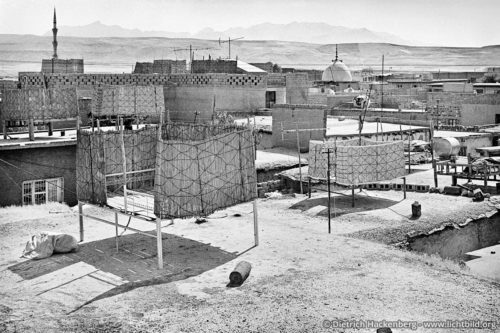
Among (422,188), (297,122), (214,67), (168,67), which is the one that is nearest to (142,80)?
(214,67)

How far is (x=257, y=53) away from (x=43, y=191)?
417 feet

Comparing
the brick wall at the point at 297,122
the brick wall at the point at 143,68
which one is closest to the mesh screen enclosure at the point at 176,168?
the brick wall at the point at 297,122

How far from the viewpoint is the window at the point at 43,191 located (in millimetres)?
17656

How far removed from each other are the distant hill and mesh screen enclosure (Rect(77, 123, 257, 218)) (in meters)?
95.9

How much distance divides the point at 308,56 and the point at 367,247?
133 meters

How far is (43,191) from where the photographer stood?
18062 millimetres

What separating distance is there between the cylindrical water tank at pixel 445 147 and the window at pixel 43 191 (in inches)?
526

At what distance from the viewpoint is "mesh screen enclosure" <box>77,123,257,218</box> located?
1141cm

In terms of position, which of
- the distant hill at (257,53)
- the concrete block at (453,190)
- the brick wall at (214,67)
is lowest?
the concrete block at (453,190)

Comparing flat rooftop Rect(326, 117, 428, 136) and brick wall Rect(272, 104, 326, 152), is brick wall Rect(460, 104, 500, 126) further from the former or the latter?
brick wall Rect(272, 104, 326, 152)

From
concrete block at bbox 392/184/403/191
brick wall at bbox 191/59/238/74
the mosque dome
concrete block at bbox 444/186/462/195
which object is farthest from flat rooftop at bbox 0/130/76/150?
the mosque dome

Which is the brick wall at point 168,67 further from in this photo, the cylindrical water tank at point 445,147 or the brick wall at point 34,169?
the brick wall at point 34,169

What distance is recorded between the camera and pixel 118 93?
62.4ft

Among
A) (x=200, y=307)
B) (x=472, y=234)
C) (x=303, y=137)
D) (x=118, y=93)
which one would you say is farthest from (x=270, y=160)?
(x=200, y=307)
